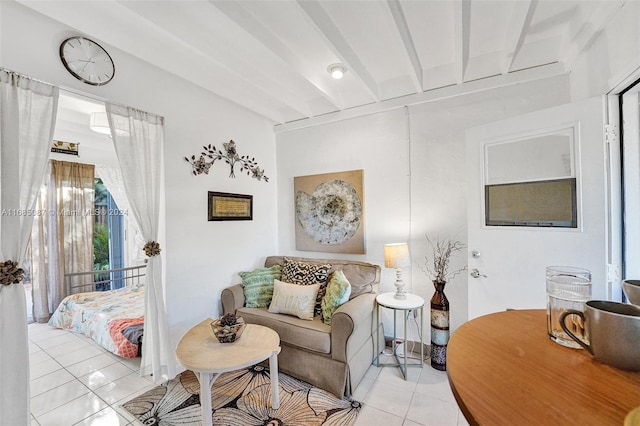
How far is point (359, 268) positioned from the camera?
107 inches

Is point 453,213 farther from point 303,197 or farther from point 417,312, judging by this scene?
point 303,197

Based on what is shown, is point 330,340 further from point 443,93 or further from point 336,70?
point 443,93

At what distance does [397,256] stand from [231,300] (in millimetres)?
1666

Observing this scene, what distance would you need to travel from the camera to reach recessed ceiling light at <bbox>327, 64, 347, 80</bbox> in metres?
2.21

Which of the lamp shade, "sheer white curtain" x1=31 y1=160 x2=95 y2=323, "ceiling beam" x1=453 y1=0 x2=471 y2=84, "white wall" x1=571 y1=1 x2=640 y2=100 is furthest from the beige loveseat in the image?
"sheer white curtain" x1=31 y1=160 x2=95 y2=323

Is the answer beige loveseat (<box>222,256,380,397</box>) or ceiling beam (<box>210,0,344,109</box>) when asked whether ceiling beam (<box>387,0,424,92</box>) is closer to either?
ceiling beam (<box>210,0,344,109</box>)

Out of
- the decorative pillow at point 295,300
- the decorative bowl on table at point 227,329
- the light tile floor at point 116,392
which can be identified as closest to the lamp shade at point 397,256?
the decorative pillow at point 295,300

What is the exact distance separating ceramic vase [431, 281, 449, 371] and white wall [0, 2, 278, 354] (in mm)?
2017

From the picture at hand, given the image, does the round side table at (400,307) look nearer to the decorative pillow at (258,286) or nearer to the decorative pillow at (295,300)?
the decorative pillow at (295,300)

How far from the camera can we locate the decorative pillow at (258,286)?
2668 millimetres

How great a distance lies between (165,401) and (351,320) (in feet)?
5.03

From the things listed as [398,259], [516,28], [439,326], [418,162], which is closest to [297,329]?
[398,259]

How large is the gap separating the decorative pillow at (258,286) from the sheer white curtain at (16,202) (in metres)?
1.52

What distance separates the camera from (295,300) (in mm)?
2436
